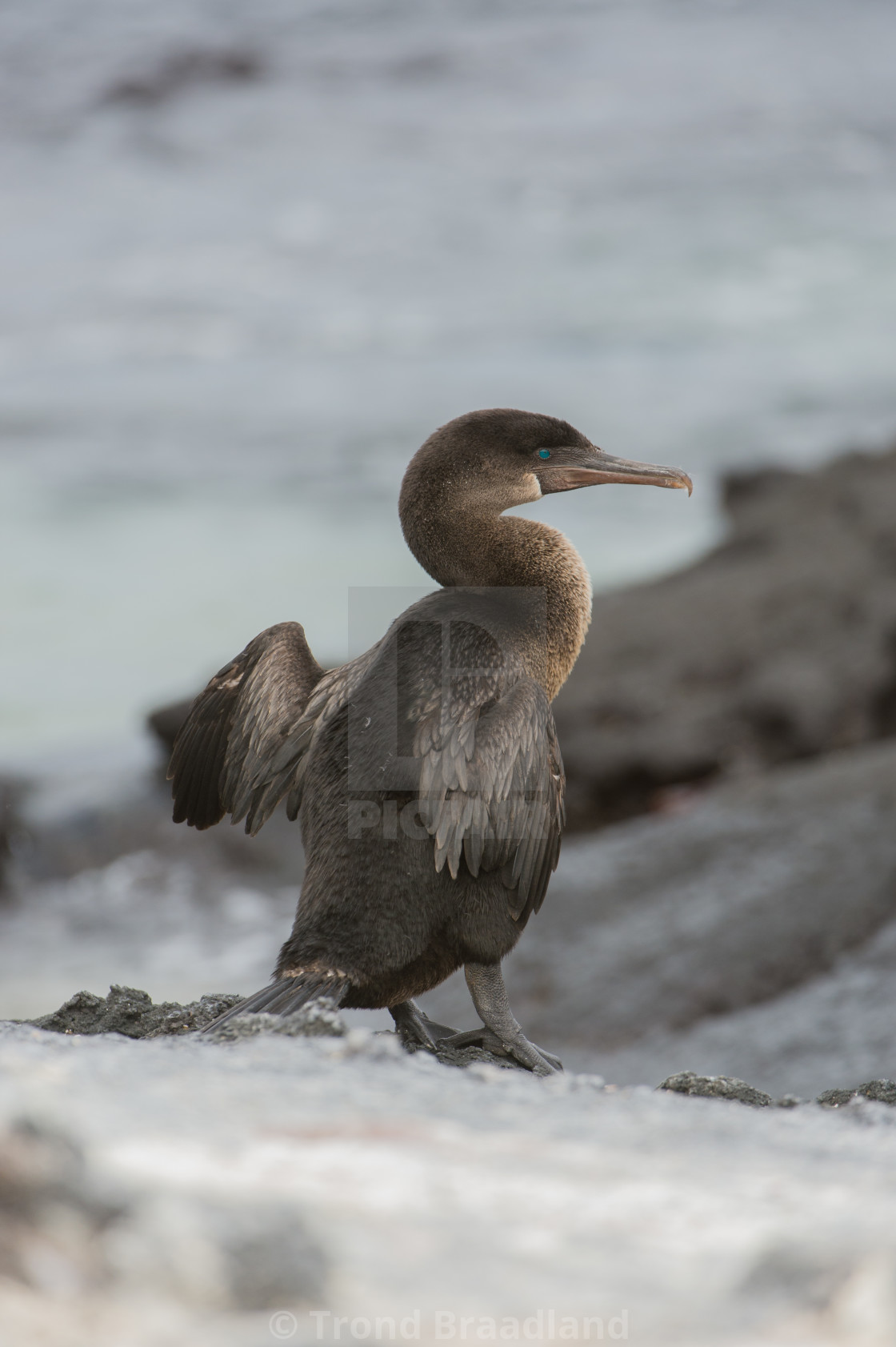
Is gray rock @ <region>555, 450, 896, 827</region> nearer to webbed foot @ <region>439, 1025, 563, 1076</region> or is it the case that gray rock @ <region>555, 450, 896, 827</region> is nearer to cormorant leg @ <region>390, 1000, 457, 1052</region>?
cormorant leg @ <region>390, 1000, 457, 1052</region>

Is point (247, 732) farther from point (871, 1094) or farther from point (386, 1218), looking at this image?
point (386, 1218)

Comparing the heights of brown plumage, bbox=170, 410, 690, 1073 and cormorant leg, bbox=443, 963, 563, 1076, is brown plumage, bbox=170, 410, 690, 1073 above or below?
above

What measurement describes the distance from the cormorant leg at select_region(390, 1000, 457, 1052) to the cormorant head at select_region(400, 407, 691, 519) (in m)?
1.51

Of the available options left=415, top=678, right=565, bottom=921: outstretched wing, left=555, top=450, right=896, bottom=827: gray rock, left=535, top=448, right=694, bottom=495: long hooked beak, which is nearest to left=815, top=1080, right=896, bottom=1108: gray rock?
left=415, top=678, right=565, bottom=921: outstretched wing

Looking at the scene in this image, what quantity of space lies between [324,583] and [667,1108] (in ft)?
65.7

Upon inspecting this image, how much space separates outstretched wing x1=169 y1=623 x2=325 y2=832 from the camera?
435cm

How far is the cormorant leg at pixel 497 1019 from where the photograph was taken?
3990mm

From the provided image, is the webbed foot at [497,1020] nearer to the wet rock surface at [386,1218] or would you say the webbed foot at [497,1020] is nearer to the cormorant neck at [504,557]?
the cormorant neck at [504,557]

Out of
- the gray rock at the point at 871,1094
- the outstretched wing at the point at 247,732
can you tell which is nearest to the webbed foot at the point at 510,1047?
the gray rock at the point at 871,1094

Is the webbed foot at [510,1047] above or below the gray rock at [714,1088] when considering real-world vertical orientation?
above

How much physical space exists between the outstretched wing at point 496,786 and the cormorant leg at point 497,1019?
19 centimetres

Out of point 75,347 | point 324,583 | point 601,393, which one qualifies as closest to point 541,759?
point 324,583

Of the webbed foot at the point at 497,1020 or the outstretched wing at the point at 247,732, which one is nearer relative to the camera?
the webbed foot at the point at 497,1020

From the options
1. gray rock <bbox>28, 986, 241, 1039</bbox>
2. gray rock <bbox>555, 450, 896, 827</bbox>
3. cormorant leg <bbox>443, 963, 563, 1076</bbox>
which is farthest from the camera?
gray rock <bbox>555, 450, 896, 827</bbox>
